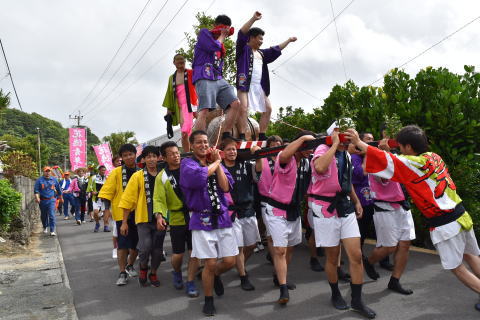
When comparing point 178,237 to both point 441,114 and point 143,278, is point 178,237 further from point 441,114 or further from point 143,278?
point 441,114

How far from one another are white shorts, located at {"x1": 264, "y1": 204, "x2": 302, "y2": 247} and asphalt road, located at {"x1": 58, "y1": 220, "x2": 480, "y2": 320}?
27.6 inches

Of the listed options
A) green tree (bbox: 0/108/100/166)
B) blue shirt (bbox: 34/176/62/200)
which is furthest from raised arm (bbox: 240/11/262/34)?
green tree (bbox: 0/108/100/166)

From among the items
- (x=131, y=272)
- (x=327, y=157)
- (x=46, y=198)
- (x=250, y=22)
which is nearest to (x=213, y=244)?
(x=327, y=157)

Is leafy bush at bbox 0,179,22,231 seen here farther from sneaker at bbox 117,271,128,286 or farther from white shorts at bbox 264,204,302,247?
white shorts at bbox 264,204,302,247

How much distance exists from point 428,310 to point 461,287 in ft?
2.83

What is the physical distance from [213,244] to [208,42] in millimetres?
3187

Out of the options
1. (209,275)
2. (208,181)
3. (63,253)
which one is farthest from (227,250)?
(63,253)

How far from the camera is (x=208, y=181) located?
4328 mm

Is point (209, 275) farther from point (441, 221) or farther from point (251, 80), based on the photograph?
point (251, 80)

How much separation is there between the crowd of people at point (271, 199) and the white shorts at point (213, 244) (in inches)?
0.4

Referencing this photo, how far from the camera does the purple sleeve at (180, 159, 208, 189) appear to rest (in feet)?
13.4

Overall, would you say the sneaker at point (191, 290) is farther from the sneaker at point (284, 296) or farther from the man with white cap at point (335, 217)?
the man with white cap at point (335, 217)

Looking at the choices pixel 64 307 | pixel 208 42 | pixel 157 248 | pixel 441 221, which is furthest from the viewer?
pixel 208 42

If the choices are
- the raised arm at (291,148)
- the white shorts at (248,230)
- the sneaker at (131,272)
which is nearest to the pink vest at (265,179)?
the white shorts at (248,230)
